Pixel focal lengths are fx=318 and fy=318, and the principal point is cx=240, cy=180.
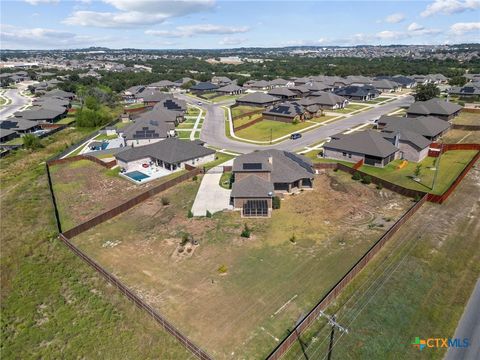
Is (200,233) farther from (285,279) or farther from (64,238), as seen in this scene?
(64,238)

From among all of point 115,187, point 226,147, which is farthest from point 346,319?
point 226,147

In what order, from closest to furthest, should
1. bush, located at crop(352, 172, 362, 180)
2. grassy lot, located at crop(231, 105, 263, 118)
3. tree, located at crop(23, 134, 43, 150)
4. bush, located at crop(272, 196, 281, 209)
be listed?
bush, located at crop(272, 196, 281, 209) < bush, located at crop(352, 172, 362, 180) < tree, located at crop(23, 134, 43, 150) < grassy lot, located at crop(231, 105, 263, 118)

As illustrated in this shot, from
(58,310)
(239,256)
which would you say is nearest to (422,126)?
(239,256)

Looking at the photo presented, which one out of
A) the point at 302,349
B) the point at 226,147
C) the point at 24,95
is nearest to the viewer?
the point at 302,349

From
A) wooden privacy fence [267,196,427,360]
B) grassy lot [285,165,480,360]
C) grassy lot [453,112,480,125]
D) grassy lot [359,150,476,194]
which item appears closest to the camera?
wooden privacy fence [267,196,427,360]

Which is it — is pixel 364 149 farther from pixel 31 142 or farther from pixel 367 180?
pixel 31 142

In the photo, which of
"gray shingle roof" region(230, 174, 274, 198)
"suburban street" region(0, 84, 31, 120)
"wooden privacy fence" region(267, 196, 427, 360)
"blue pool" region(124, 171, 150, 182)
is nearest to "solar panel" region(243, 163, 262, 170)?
"gray shingle roof" region(230, 174, 274, 198)

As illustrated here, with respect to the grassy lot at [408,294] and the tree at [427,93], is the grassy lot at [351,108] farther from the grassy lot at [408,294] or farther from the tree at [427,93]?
the grassy lot at [408,294]

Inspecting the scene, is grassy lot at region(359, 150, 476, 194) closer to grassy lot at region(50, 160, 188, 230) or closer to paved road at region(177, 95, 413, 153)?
paved road at region(177, 95, 413, 153)
